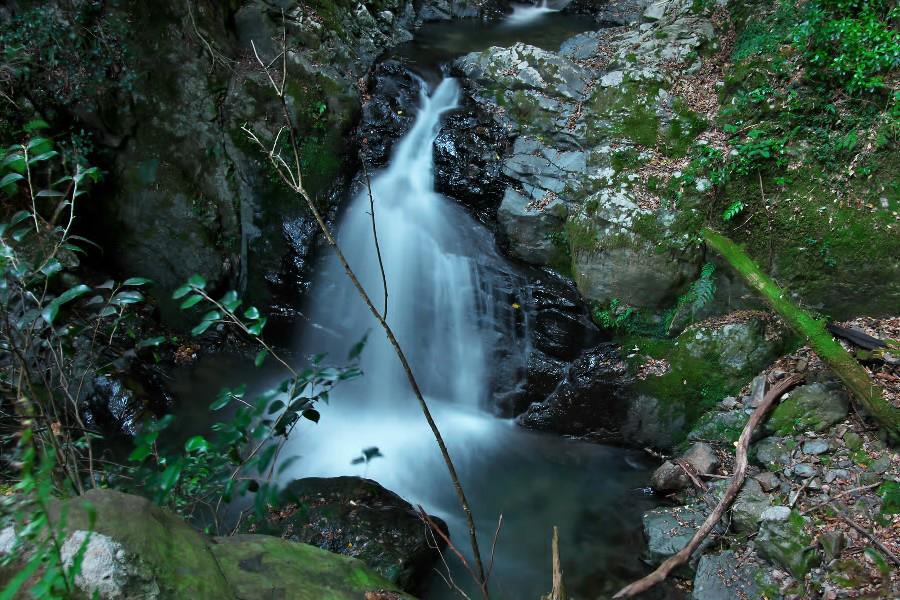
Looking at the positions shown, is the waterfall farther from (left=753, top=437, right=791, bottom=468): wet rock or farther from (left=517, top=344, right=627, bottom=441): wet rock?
(left=753, top=437, right=791, bottom=468): wet rock

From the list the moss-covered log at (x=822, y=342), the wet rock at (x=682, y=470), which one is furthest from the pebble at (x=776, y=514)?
the moss-covered log at (x=822, y=342)

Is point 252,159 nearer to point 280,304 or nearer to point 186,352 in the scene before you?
point 280,304

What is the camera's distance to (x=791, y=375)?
17.5ft

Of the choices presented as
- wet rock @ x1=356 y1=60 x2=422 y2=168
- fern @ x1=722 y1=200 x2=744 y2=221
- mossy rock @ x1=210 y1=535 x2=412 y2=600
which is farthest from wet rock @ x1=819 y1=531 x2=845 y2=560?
wet rock @ x1=356 y1=60 x2=422 y2=168

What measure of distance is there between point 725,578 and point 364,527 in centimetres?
287

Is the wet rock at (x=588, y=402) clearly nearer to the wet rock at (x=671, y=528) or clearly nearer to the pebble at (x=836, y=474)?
the wet rock at (x=671, y=528)

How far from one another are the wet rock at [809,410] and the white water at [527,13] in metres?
10.8

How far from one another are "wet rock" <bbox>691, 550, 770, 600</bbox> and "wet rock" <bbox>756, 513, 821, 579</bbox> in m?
0.18

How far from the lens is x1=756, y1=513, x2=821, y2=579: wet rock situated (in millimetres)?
3945

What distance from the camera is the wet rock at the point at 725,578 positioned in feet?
13.5

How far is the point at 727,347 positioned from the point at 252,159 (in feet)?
20.0

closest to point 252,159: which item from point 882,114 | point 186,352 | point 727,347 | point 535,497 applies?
point 186,352

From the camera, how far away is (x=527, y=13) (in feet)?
45.0

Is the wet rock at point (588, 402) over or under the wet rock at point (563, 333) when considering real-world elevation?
under
